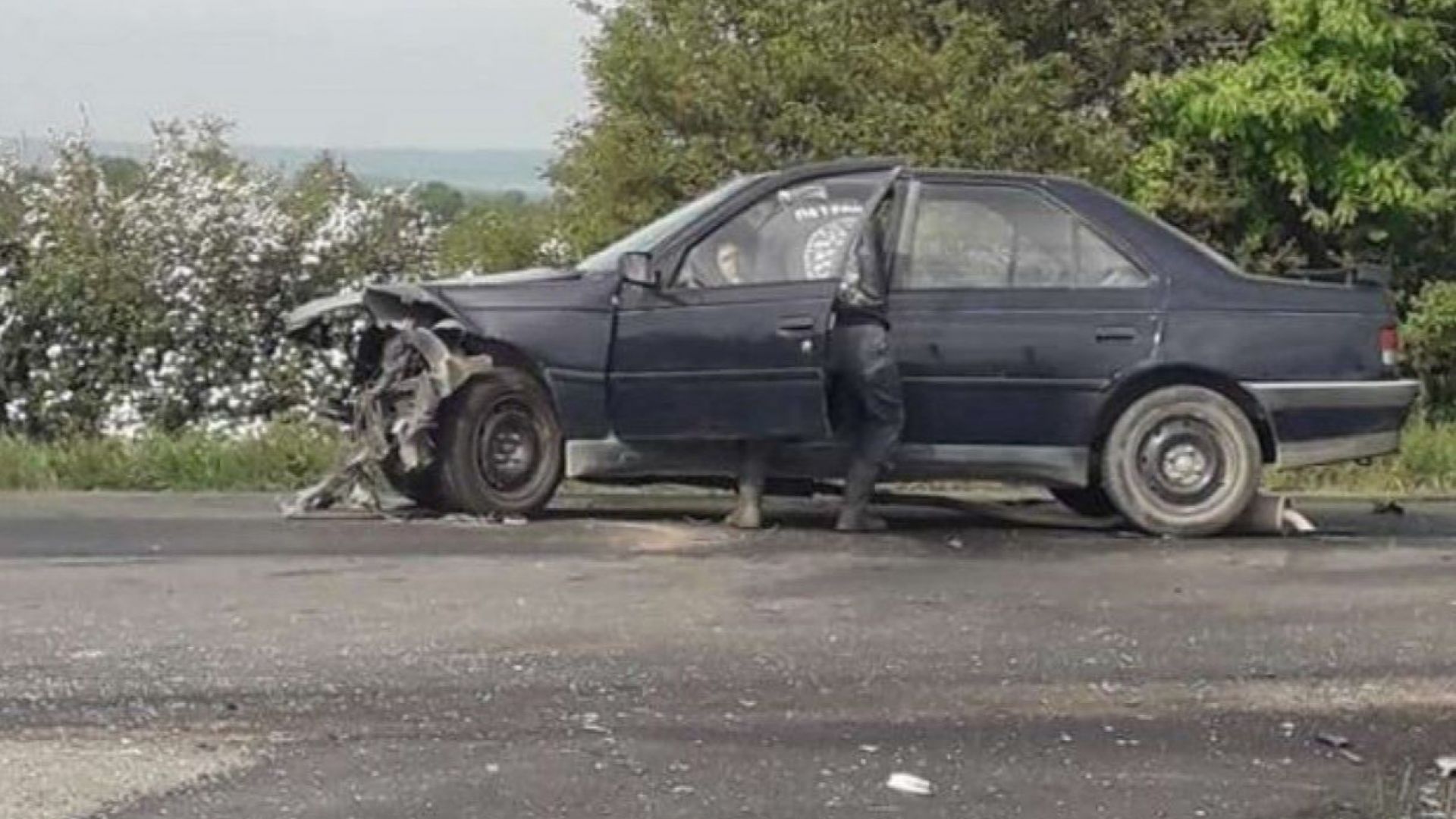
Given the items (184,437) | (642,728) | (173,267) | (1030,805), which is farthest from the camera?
(173,267)

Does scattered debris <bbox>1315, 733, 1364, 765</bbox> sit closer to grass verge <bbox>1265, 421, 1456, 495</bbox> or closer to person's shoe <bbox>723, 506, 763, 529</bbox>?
person's shoe <bbox>723, 506, 763, 529</bbox>

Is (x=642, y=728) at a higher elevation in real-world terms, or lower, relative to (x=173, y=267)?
lower

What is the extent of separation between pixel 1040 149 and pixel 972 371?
677cm

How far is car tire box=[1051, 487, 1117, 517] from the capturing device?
39.2 feet

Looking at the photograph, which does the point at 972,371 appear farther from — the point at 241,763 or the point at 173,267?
the point at 173,267

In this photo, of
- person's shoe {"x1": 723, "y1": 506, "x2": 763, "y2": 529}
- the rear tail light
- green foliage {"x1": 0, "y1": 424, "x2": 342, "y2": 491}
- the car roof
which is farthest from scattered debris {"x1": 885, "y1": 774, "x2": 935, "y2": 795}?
green foliage {"x1": 0, "y1": 424, "x2": 342, "y2": 491}

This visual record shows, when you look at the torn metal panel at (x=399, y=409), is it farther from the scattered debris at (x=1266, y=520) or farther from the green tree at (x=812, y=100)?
the green tree at (x=812, y=100)

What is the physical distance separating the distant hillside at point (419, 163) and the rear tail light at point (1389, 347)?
8.59 m

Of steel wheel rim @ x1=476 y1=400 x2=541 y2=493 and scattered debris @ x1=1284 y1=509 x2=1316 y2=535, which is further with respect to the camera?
scattered debris @ x1=1284 y1=509 x2=1316 y2=535

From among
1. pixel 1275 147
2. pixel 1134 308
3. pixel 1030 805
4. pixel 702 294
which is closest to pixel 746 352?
pixel 702 294

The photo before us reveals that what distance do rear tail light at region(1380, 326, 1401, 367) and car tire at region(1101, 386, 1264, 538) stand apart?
2.32ft

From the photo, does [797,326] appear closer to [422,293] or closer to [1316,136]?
[422,293]

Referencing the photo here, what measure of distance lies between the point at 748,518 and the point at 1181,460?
195 centimetres

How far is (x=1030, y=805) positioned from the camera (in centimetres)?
664
